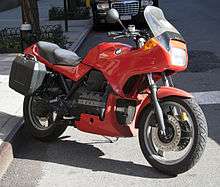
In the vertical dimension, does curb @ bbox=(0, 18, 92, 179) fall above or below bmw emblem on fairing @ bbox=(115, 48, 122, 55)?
below

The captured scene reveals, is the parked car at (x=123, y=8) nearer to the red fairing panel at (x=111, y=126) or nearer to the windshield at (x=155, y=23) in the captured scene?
the red fairing panel at (x=111, y=126)

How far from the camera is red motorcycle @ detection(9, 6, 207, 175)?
475 cm

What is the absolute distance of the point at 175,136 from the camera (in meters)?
4.85

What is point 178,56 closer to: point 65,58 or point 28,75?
point 65,58

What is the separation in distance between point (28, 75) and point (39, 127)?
661mm

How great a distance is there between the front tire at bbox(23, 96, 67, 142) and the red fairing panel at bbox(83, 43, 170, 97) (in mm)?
875

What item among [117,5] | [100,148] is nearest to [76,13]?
[117,5]

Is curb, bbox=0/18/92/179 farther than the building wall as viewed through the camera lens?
No

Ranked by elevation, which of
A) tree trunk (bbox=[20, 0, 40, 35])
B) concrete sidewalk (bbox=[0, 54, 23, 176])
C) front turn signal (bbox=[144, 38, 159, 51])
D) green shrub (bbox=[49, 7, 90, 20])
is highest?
front turn signal (bbox=[144, 38, 159, 51])

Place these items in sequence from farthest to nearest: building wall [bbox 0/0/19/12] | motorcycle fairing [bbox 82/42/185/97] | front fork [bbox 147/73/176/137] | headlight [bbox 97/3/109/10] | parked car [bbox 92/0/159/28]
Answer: building wall [bbox 0/0/19/12], headlight [bbox 97/3/109/10], parked car [bbox 92/0/159/28], front fork [bbox 147/73/176/137], motorcycle fairing [bbox 82/42/185/97]

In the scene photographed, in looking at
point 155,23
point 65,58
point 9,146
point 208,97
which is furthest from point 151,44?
point 208,97

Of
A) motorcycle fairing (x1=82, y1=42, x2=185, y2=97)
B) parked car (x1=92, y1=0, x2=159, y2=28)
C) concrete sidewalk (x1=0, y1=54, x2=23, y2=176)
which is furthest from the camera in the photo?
parked car (x1=92, y1=0, x2=159, y2=28)

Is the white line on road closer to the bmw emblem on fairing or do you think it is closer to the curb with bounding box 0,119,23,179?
the bmw emblem on fairing

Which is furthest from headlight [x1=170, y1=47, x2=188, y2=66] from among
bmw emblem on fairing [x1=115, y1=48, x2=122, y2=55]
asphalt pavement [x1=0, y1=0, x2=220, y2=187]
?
asphalt pavement [x1=0, y1=0, x2=220, y2=187]
